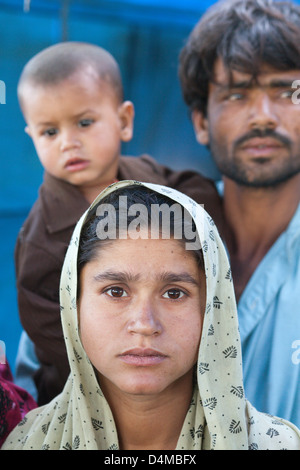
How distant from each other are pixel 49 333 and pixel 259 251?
0.87 metres

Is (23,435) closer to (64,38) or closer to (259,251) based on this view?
(259,251)

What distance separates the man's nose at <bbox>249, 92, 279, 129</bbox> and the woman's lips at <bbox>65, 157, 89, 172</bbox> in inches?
23.7

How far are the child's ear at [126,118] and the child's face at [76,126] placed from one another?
0.08 m

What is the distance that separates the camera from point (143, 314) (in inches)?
50.0

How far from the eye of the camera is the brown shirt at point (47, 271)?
2.05m

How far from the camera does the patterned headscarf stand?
1.31m

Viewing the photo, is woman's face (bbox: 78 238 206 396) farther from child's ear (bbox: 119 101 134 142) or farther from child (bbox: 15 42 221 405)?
child's ear (bbox: 119 101 134 142)

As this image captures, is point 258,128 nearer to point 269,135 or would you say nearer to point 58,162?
point 269,135

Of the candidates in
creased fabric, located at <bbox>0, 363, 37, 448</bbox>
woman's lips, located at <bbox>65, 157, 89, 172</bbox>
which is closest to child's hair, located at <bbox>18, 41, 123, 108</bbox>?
woman's lips, located at <bbox>65, 157, 89, 172</bbox>

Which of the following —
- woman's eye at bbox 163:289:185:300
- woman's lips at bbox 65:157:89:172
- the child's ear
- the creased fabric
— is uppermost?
the child's ear

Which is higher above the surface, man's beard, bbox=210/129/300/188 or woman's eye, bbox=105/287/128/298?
man's beard, bbox=210/129/300/188

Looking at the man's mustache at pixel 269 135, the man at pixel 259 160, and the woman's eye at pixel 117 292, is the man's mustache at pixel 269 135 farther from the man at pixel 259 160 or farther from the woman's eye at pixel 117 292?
the woman's eye at pixel 117 292

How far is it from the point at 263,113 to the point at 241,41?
1.02 ft
